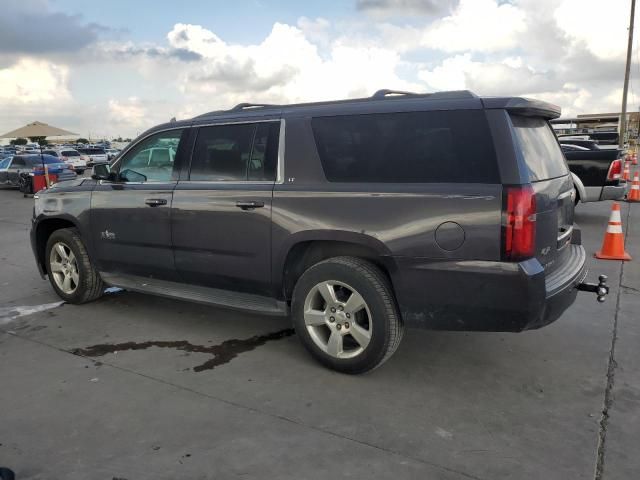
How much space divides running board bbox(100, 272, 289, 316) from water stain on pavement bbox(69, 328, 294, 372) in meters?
0.35

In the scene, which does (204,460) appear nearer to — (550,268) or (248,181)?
(248,181)

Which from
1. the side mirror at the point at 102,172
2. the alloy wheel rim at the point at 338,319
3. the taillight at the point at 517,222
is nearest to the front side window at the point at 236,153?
the alloy wheel rim at the point at 338,319

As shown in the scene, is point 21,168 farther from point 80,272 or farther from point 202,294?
point 202,294

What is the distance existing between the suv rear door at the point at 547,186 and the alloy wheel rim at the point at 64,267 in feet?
13.8

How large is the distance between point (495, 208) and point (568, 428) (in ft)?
4.26

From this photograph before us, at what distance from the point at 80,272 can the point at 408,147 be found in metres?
3.53

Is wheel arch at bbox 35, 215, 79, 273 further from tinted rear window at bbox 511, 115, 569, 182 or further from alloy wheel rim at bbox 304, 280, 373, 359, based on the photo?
tinted rear window at bbox 511, 115, 569, 182

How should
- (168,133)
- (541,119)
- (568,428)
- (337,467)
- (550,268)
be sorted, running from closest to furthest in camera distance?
(337,467)
(568,428)
(550,268)
(541,119)
(168,133)

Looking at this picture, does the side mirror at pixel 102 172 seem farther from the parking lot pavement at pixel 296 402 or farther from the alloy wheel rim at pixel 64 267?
the parking lot pavement at pixel 296 402

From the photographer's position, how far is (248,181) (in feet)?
13.3

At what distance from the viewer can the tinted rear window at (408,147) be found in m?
3.19

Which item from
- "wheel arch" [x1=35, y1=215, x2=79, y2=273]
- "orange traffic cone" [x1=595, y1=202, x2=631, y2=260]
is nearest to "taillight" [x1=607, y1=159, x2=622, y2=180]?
"orange traffic cone" [x1=595, y1=202, x2=631, y2=260]

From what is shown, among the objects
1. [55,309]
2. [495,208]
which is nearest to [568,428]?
[495,208]

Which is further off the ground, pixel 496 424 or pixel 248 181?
pixel 248 181
